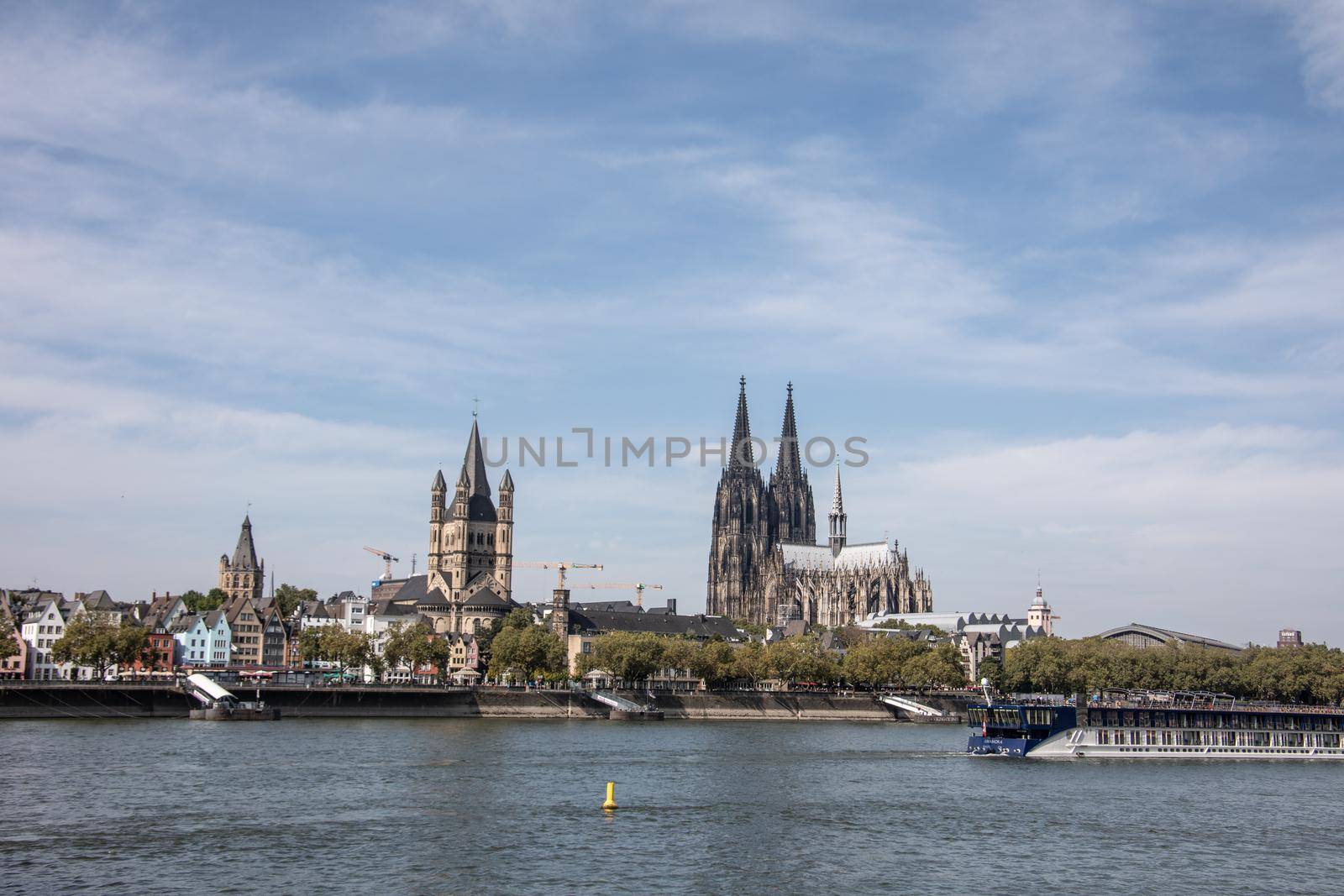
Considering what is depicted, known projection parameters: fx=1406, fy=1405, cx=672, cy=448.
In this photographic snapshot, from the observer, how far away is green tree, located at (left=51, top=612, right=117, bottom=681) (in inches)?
5340

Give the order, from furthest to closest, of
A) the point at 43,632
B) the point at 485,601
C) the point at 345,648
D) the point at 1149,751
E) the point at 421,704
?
the point at 485,601 < the point at 43,632 < the point at 345,648 < the point at 421,704 < the point at 1149,751

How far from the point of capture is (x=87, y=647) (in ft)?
445

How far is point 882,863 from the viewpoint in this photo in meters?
50.2

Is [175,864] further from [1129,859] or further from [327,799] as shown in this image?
[1129,859]

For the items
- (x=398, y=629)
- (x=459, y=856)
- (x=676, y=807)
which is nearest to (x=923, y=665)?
(x=398, y=629)

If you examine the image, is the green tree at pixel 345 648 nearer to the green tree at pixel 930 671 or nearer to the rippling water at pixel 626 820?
the rippling water at pixel 626 820

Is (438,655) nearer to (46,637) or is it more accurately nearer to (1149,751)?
(46,637)

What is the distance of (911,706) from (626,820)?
10873cm

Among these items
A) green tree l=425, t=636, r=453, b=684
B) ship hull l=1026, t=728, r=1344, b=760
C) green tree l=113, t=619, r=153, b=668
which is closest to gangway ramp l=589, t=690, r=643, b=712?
green tree l=425, t=636, r=453, b=684

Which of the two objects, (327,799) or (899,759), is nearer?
(327,799)

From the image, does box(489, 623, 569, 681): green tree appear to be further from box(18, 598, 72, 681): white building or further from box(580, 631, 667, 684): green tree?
box(18, 598, 72, 681): white building

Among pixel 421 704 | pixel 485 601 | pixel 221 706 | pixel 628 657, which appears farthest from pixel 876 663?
pixel 221 706

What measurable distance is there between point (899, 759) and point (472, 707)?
54335 millimetres

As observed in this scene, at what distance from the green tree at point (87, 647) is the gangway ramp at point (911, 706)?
84497 millimetres
